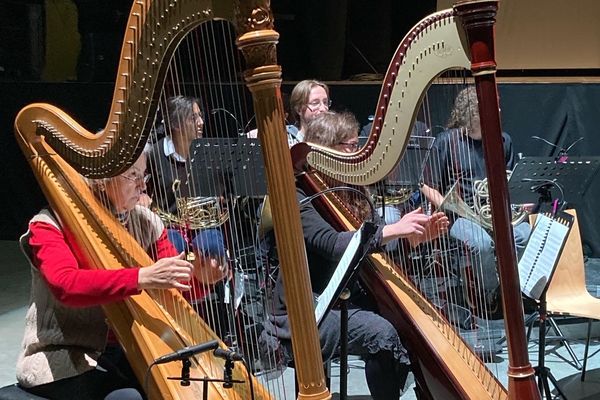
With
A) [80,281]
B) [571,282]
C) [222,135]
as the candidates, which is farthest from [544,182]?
[80,281]

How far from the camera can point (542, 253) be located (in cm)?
326

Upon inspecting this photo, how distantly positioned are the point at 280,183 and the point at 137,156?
2.30 ft

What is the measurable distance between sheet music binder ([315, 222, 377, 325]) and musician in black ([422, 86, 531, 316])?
1.58ft

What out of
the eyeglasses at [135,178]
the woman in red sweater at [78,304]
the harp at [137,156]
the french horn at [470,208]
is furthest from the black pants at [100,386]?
the french horn at [470,208]

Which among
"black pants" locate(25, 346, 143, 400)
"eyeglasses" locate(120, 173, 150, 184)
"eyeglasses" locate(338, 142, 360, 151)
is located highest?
"eyeglasses" locate(120, 173, 150, 184)

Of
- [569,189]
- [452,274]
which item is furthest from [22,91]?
[569,189]

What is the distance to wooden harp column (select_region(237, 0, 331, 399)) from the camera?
1513mm

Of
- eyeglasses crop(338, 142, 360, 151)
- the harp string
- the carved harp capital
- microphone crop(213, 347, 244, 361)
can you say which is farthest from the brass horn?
the carved harp capital

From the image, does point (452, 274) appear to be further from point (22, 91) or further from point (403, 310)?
point (22, 91)

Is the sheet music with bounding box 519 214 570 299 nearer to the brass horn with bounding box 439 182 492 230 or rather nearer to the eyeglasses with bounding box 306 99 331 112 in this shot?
the brass horn with bounding box 439 182 492 230

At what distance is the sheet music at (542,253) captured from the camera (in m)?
3.22

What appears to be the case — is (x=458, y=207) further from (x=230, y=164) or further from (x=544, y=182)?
(x=230, y=164)

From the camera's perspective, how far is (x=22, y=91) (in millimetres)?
6648

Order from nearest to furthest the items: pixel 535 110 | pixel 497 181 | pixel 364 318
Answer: pixel 497 181
pixel 364 318
pixel 535 110
